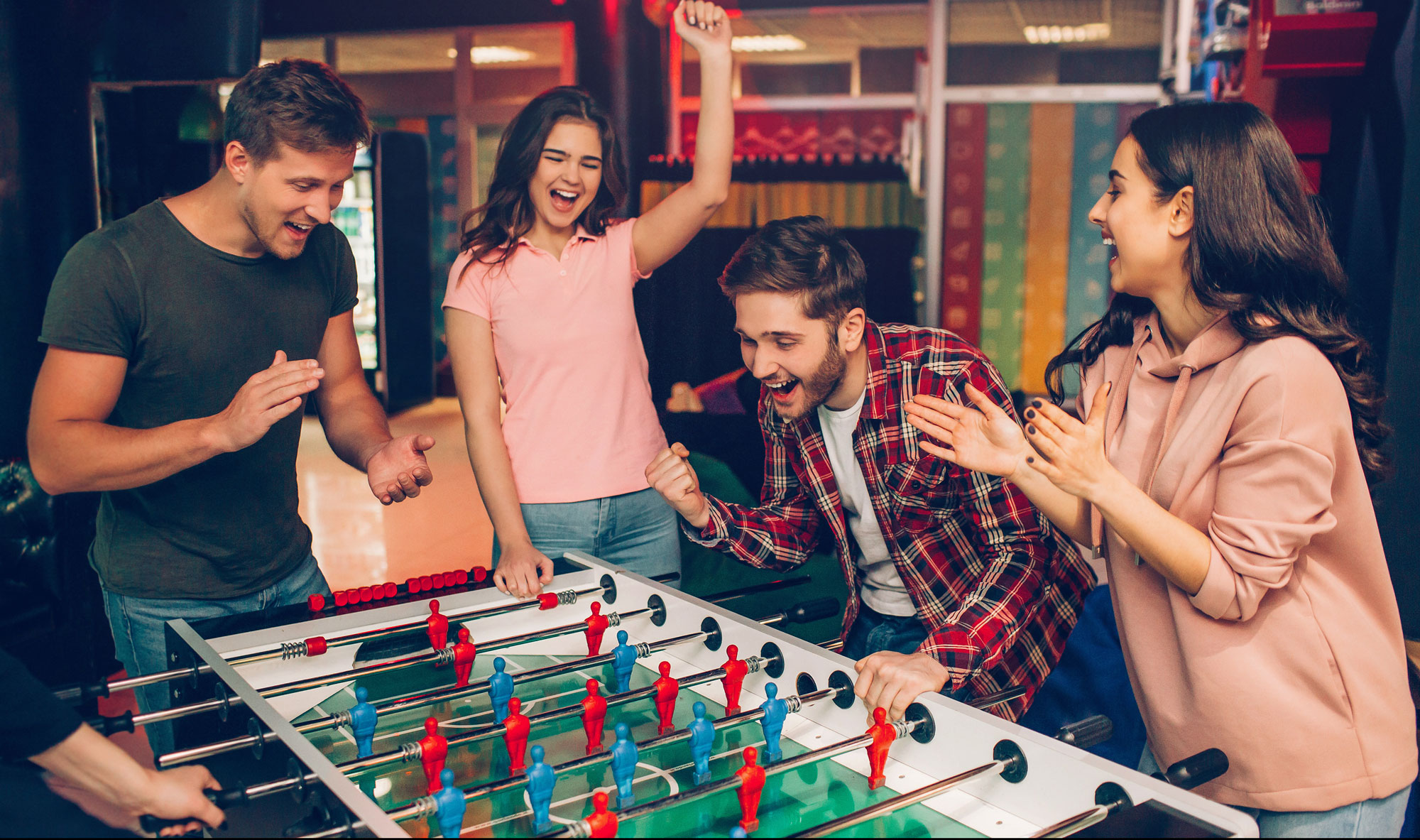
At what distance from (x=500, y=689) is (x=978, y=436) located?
Answer: 2.49 feet

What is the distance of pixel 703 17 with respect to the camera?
2.17 m

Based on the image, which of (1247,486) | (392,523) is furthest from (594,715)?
(392,523)

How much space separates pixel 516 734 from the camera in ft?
4.18

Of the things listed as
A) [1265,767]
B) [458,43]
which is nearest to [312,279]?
[1265,767]

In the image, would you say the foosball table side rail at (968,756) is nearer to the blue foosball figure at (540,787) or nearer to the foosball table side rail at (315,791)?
the blue foosball figure at (540,787)

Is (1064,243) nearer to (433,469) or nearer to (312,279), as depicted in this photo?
(433,469)

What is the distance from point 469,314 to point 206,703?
40.2 inches

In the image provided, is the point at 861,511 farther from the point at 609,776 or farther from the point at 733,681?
the point at 609,776

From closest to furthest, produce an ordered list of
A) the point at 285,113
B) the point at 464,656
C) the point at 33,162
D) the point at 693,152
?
the point at 464,656 → the point at 285,113 → the point at 33,162 → the point at 693,152

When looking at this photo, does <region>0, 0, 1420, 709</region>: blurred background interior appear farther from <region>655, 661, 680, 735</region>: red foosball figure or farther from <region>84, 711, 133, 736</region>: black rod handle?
<region>84, 711, 133, 736</region>: black rod handle

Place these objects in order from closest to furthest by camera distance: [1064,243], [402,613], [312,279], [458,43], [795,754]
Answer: [795,754] < [402,613] < [312,279] < [1064,243] < [458,43]

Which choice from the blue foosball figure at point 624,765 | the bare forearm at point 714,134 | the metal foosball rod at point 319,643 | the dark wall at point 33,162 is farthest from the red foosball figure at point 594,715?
the dark wall at point 33,162

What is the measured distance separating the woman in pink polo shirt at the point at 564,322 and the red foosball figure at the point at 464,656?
533mm

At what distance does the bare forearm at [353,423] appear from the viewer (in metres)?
2.10
